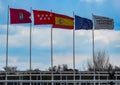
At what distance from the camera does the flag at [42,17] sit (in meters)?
36.9

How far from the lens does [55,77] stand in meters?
33.5

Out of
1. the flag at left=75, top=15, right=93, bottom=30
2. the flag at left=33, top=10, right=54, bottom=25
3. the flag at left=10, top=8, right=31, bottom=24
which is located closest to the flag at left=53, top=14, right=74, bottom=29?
the flag at left=33, top=10, right=54, bottom=25

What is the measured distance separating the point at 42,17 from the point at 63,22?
2.10m

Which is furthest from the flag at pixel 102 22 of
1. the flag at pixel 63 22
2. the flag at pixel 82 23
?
the flag at pixel 63 22

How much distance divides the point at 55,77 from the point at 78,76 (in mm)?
2107

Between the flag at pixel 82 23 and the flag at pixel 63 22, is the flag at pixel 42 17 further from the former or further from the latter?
the flag at pixel 82 23

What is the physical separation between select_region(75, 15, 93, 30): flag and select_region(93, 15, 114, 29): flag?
24.1 inches

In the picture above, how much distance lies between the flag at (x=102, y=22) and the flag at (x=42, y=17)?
4.51m

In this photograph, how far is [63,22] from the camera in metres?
37.2

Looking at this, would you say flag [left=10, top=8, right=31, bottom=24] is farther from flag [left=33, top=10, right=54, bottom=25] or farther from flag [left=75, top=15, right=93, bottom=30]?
flag [left=75, top=15, right=93, bottom=30]

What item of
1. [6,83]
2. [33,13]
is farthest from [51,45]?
[6,83]

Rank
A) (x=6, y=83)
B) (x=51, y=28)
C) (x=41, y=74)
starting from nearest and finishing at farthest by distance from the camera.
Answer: (x=6, y=83) < (x=41, y=74) < (x=51, y=28)

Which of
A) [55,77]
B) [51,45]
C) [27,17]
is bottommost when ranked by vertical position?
[55,77]

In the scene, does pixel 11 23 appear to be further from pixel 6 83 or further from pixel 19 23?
pixel 6 83
